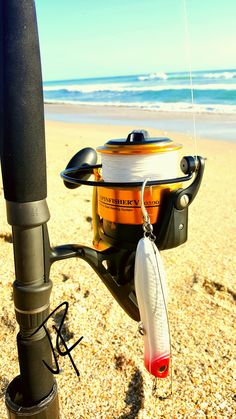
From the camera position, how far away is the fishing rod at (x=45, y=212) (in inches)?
38.8

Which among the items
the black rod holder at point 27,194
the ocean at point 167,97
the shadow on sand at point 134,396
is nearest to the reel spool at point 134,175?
the black rod holder at point 27,194

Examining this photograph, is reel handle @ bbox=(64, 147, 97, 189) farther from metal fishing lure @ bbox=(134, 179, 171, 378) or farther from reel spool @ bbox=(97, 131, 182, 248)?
metal fishing lure @ bbox=(134, 179, 171, 378)

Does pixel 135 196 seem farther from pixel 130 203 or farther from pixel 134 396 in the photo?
pixel 134 396

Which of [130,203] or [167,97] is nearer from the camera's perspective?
[130,203]

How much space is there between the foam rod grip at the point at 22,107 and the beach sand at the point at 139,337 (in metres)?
0.82

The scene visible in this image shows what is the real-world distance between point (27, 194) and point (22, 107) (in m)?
0.20

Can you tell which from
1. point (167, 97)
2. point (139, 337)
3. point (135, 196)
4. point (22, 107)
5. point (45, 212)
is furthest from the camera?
point (167, 97)

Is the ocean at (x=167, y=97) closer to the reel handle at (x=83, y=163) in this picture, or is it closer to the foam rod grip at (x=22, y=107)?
the reel handle at (x=83, y=163)

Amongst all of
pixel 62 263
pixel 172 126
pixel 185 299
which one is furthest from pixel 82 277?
pixel 172 126

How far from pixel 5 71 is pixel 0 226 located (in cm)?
203

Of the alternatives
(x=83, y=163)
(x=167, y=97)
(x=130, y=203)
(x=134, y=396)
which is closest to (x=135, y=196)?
(x=130, y=203)

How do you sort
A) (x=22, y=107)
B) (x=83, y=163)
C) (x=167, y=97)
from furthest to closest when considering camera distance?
(x=167, y=97)
(x=83, y=163)
(x=22, y=107)

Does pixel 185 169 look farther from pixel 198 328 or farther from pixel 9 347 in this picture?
pixel 9 347

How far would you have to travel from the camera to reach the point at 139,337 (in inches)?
74.3
